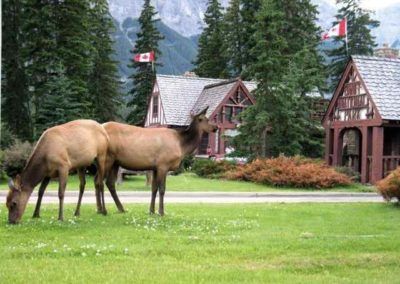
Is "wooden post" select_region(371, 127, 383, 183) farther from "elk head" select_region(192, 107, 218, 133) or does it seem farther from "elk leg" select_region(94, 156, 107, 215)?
"elk leg" select_region(94, 156, 107, 215)

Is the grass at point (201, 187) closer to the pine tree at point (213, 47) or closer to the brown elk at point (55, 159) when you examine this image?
the brown elk at point (55, 159)

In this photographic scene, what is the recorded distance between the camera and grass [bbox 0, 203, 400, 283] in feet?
25.5

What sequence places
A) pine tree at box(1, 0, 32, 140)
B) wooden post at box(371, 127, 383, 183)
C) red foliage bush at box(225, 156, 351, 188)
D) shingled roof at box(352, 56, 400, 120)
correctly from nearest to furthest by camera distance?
red foliage bush at box(225, 156, 351, 188), shingled roof at box(352, 56, 400, 120), wooden post at box(371, 127, 383, 183), pine tree at box(1, 0, 32, 140)

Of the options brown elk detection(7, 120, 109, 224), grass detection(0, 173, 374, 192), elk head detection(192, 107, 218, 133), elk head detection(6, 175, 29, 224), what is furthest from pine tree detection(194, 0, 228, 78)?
elk head detection(6, 175, 29, 224)

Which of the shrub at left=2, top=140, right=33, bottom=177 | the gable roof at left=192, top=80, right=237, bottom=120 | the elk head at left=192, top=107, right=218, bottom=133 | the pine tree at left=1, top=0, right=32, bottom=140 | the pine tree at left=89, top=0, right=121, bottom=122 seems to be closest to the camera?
the elk head at left=192, top=107, right=218, bottom=133

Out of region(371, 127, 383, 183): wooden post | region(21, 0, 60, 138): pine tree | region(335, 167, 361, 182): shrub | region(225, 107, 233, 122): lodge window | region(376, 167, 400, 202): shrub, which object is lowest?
region(376, 167, 400, 202): shrub

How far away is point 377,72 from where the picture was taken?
34.8 meters

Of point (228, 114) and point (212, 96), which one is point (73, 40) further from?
point (228, 114)

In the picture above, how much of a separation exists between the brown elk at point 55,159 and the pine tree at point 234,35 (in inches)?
2358

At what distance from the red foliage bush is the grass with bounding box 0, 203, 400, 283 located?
46.9ft

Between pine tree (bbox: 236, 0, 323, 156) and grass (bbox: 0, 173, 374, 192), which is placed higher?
pine tree (bbox: 236, 0, 323, 156)

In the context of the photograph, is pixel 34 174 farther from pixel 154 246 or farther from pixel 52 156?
pixel 154 246

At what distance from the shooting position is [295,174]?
29391 millimetres

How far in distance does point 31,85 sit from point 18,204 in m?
35.4
